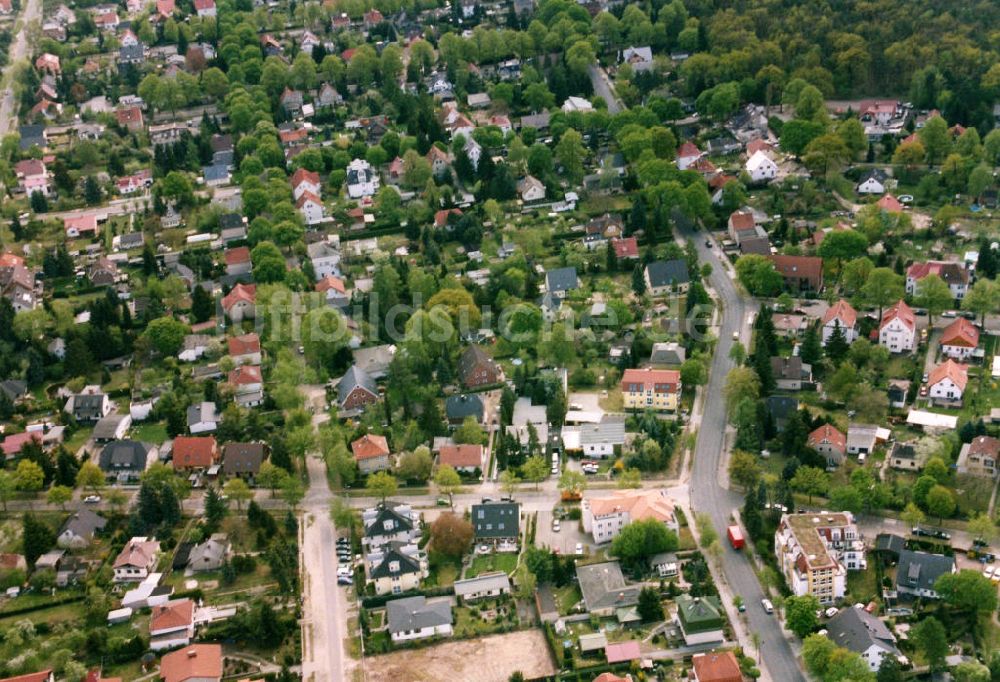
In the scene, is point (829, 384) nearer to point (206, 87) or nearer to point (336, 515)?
point (336, 515)

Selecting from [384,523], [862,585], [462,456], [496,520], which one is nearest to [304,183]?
[462,456]

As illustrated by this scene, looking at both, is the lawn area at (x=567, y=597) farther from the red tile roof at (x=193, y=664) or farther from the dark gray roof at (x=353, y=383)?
the dark gray roof at (x=353, y=383)

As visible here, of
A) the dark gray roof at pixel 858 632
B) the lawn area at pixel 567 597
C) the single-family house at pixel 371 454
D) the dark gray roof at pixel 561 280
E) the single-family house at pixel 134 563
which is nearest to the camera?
the dark gray roof at pixel 858 632

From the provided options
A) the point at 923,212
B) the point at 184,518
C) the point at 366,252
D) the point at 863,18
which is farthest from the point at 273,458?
the point at 863,18

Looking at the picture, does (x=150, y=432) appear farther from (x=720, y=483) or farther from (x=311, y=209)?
(x=720, y=483)

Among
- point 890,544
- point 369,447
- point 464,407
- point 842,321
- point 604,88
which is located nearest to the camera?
point 890,544

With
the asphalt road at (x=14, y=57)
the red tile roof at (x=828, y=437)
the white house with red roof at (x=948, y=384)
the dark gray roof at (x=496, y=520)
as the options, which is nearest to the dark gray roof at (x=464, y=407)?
the dark gray roof at (x=496, y=520)

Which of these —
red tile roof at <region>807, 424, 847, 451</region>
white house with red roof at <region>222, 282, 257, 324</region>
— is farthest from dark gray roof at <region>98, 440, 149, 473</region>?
red tile roof at <region>807, 424, 847, 451</region>
